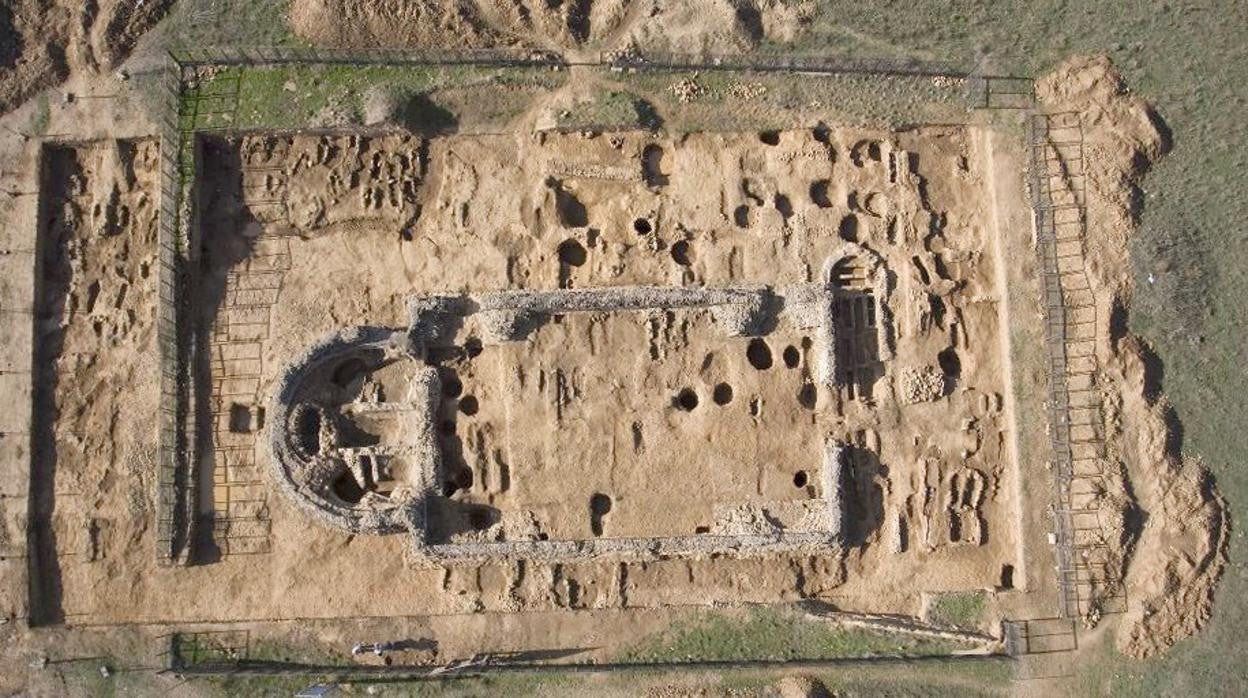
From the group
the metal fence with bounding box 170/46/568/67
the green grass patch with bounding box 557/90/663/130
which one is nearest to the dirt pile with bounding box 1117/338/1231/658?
the green grass patch with bounding box 557/90/663/130

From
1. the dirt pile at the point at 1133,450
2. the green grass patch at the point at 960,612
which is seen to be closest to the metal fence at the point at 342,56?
the dirt pile at the point at 1133,450

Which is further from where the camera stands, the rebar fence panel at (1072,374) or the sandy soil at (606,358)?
the sandy soil at (606,358)

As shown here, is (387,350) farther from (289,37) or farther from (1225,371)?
(1225,371)

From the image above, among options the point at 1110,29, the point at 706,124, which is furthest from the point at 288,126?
the point at 1110,29

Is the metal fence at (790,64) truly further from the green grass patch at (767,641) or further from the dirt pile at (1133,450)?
the green grass patch at (767,641)

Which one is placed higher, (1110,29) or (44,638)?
(1110,29)

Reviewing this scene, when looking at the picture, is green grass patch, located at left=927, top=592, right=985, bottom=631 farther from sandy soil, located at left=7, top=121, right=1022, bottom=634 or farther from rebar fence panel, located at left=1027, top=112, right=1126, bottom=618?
rebar fence panel, located at left=1027, top=112, right=1126, bottom=618

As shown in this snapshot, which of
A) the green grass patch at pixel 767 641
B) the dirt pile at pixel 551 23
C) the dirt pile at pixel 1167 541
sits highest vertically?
the dirt pile at pixel 551 23

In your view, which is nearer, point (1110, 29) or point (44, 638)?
point (44, 638)
